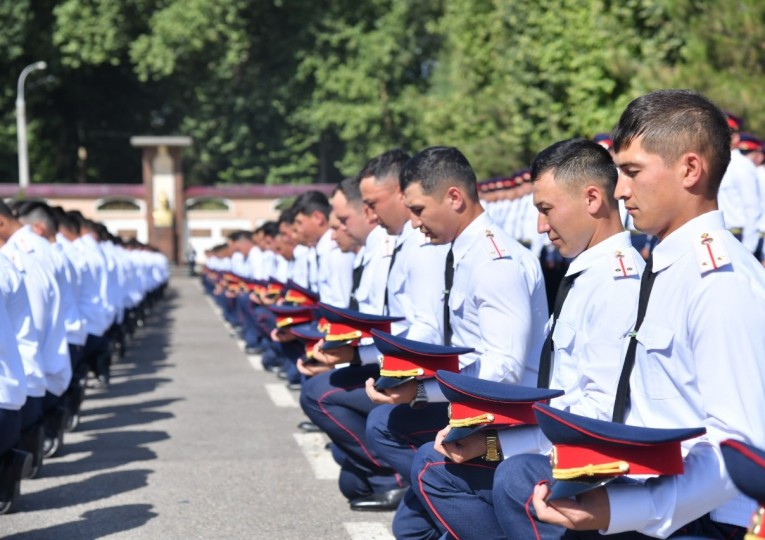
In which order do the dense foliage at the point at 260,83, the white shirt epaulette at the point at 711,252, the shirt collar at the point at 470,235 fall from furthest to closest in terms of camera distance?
the dense foliage at the point at 260,83, the shirt collar at the point at 470,235, the white shirt epaulette at the point at 711,252

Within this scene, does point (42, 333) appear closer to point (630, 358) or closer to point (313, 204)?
point (313, 204)

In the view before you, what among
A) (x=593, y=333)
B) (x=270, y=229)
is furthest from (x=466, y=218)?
(x=270, y=229)

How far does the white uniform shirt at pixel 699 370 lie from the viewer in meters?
2.85

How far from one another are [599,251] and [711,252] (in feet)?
3.45

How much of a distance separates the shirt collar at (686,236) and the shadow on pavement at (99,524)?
4.00m

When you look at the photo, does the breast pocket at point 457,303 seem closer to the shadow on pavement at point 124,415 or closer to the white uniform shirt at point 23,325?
the white uniform shirt at point 23,325

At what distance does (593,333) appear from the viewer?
3.76 meters

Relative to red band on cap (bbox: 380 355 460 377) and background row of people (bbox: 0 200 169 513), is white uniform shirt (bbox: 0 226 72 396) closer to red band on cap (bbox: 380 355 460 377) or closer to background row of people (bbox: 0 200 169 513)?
background row of people (bbox: 0 200 169 513)

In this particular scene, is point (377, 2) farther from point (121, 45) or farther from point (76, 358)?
point (76, 358)

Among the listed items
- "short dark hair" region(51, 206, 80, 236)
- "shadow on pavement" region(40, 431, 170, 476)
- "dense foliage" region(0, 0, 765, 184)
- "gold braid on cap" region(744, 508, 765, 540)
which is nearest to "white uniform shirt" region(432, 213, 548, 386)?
"gold braid on cap" region(744, 508, 765, 540)

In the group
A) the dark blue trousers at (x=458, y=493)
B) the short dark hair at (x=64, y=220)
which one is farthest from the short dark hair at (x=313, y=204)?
the dark blue trousers at (x=458, y=493)

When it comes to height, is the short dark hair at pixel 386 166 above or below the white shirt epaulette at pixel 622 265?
above

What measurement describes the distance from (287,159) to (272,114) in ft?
9.61

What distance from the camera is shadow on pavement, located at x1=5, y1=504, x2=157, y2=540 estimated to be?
626 centimetres
